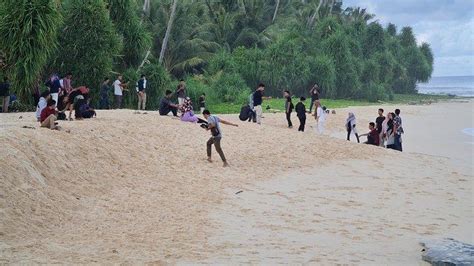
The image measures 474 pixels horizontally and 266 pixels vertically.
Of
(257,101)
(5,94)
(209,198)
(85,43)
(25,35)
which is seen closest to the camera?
(209,198)

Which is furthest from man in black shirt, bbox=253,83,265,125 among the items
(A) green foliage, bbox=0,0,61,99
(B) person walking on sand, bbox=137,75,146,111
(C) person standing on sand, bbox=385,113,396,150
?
(A) green foliage, bbox=0,0,61,99

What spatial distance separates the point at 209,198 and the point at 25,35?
11987 millimetres

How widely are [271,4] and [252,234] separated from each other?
172 ft

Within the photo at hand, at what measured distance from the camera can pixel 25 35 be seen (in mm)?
21156

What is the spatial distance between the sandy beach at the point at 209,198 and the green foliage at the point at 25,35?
8.96 ft

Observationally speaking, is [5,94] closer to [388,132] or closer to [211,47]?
[388,132]

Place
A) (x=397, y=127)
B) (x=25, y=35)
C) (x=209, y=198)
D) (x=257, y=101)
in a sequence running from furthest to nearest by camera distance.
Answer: (x=257, y=101) < (x=25, y=35) < (x=397, y=127) < (x=209, y=198)

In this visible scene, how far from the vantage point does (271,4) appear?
6031 centimetres

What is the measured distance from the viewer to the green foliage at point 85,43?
2477cm

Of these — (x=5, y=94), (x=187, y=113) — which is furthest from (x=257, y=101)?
(x=5, y=94)

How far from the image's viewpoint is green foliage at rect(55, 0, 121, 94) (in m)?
24.8

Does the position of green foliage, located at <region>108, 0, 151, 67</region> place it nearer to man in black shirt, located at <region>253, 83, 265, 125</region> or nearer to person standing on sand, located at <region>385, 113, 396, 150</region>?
man in black shirt, located at <region>253, 83, 265, 125</region>

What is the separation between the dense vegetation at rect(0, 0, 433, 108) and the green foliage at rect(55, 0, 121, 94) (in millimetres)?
40

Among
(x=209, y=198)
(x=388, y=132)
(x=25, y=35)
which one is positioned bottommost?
(x=209, y=198)
